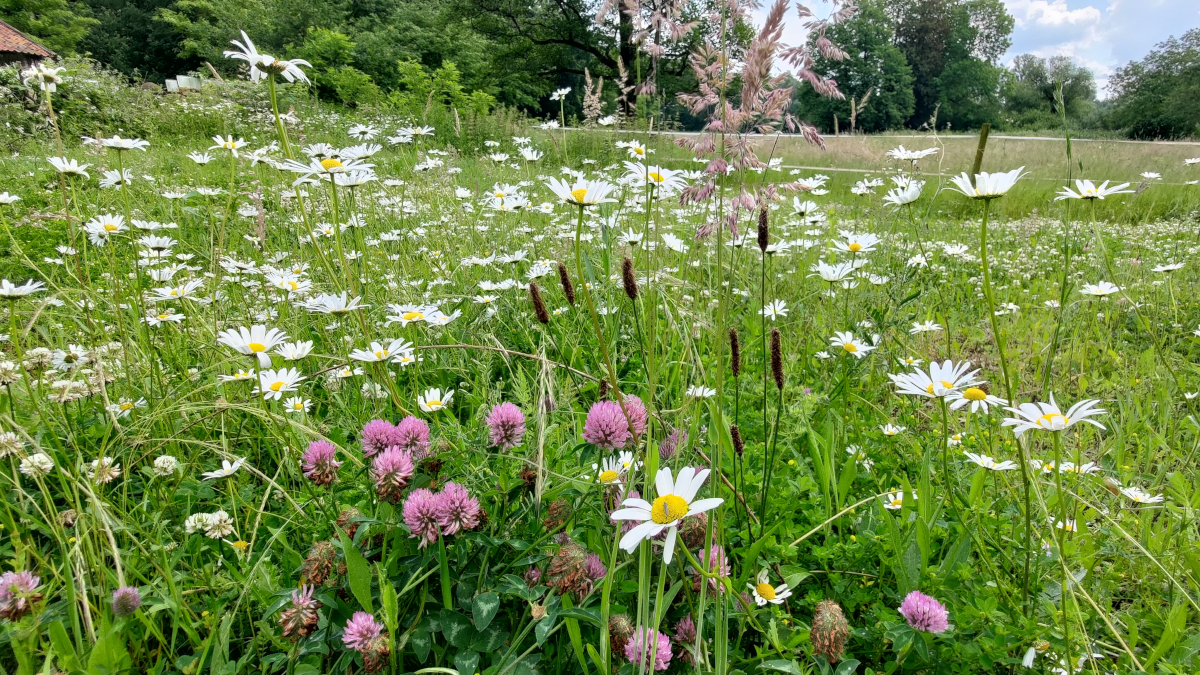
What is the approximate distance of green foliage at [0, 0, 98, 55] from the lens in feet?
80.8

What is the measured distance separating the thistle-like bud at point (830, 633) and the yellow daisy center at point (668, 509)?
34 centimetres

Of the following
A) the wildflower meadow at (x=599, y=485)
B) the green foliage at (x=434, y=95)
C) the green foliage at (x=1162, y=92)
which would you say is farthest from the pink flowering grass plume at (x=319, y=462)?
the green foliage at (x=1162, y=92)

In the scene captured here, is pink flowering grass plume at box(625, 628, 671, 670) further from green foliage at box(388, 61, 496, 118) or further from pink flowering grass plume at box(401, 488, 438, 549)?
green foliage at box(388, 61, 496, 118)

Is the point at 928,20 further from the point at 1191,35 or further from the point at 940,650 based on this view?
the point at 940,650

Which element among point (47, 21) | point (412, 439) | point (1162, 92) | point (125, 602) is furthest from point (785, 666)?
point (47, 21)

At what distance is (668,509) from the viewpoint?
0.63 meters

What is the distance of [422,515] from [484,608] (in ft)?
0.49

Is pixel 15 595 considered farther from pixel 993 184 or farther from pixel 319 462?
pixel 993 184

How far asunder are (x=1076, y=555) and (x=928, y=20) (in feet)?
174

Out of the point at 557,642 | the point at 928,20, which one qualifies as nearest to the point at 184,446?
the point at 557,642

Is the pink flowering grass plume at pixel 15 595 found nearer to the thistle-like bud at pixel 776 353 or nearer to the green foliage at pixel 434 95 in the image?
the thistle-like bud at pixel 776 353

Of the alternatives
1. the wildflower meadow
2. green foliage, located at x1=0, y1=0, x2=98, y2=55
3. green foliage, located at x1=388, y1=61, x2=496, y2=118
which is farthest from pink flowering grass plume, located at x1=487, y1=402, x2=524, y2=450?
green foliage, located at x1=0, y1=0, x2=98, y2=55

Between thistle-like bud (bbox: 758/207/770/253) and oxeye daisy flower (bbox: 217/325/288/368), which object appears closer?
thistle-like bud (bbox: 758/207/770/253)

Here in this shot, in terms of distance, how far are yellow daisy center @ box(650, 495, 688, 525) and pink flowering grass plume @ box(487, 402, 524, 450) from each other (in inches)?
13.1
